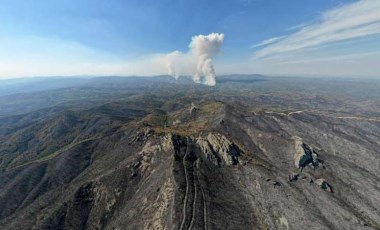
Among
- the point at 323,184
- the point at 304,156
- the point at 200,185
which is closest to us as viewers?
the point at 200,185

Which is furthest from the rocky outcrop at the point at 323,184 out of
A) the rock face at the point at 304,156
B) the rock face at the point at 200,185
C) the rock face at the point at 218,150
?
the rock face at the point at 218,150

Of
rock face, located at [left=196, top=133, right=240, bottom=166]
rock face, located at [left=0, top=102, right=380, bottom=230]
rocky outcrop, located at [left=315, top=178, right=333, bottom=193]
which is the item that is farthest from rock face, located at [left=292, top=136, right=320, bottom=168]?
rock face, located at [left=196, top=133, right=240, bottom=166]

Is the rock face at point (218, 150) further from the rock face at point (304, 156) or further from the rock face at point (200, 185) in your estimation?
the rock face at point (304, 156)

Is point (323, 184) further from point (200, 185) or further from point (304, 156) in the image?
point (200, 185)

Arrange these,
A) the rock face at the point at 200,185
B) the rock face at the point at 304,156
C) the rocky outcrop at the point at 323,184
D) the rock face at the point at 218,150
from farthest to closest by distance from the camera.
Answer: the rock face at the point at 304,156 < the rock face at the point at 218,150 < the rocky outcrop at the point at 323,184 < the rock face at the point at 200,185

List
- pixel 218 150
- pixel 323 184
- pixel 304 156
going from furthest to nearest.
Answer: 1. pixel 304 156
2. pixel 218 150
3. pixel 323 184

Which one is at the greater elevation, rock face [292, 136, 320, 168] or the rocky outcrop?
rock face [292, 136, 320, 168]

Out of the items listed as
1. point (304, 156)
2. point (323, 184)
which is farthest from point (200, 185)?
point (304, 156)

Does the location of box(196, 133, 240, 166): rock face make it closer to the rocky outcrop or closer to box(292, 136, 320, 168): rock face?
box(292, 136, 320, 168): rock face

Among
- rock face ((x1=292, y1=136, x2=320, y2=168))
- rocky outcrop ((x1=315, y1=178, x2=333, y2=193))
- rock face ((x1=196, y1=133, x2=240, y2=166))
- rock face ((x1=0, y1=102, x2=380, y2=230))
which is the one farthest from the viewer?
rock face ((x1=292, y1=136, x2=320, y2=168))

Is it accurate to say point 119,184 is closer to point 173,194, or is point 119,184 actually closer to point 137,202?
point 137,202

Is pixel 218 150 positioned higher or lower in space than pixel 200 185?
higher

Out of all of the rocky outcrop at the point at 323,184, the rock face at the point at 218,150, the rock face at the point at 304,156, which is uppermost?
the rock face at the point at 218,150
